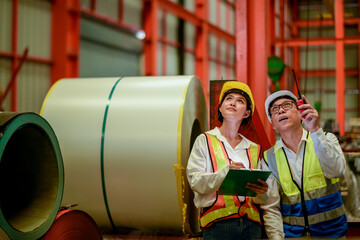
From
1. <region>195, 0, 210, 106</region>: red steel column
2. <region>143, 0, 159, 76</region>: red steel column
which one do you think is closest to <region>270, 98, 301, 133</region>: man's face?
<region>143, 0, 159, 76</region>: red steel column

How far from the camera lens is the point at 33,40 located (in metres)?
9.87

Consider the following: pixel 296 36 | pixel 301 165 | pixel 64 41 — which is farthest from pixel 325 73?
pixel 301 165

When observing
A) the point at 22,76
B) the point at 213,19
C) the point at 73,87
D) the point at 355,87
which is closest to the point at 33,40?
the point at 22,76

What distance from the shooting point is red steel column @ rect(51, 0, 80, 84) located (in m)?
10.1

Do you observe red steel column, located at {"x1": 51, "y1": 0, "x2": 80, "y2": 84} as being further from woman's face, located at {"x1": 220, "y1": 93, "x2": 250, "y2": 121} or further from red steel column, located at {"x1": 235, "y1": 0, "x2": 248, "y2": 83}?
woman's face, located at {"x1": 220, "y1": 93, "x2": 250, "y2": 121}

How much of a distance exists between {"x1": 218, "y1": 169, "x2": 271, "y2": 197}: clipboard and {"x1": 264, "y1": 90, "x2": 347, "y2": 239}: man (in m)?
0.18

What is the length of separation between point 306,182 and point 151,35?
11.6m

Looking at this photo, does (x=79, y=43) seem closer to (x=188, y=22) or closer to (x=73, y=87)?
(x=188, y=22)

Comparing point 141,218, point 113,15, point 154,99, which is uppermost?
point 113,15

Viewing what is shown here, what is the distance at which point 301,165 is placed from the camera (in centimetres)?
275

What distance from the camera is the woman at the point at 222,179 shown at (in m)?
2.59

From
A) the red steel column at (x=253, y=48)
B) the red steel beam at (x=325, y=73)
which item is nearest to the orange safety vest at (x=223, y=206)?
the red steel column at (x=253, y=48)

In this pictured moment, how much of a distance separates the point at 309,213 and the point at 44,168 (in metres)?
1.70

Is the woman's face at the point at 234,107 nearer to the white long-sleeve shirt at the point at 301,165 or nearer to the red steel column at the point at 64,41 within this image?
Answer: the white long-sleeve shirt at the point at 301,165
